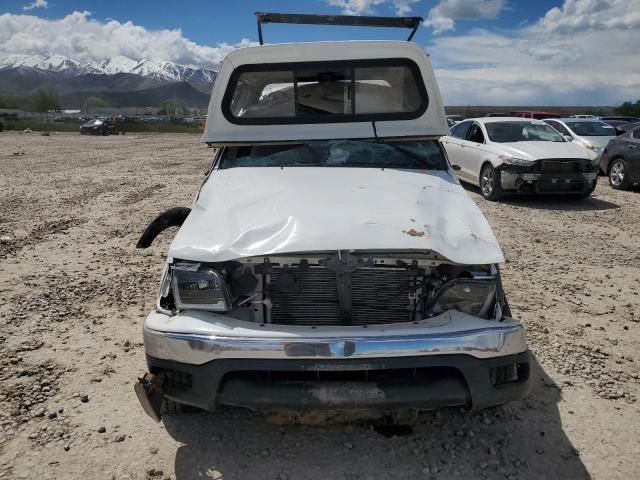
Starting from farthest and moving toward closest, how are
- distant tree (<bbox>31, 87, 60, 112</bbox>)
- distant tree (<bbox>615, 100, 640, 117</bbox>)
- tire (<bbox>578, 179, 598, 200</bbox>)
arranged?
1. distant tree (<bbox>31, 87, 60, 112</bbox>)
2. distant tree (<bbox>615, 100, 640, 117</bbox>)
3. tire (<bbox>578, 179, 598, 200</bbox>)

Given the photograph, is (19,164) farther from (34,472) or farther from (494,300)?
(494,300)

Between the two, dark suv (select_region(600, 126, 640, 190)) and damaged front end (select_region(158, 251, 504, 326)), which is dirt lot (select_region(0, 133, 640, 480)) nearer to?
damaged front end (select_region(158, 251, 504, 326))

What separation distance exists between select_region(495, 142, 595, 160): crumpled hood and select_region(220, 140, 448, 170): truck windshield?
20.5 feet

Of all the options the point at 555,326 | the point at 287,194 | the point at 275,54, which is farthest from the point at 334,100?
the point at 555,326

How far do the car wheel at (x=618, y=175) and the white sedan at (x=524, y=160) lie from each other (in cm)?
201

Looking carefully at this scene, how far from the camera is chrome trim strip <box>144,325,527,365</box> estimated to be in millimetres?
2391

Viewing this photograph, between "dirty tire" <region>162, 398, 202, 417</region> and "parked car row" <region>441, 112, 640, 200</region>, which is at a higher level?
"parked car row" <region>441, 112, 640, 200</region>

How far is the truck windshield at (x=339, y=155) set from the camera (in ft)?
12.8

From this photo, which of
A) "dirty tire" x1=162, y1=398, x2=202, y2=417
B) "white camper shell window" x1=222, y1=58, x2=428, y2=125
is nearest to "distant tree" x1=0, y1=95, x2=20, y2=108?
"white camper shell window" x1=222, y1=58, x2=428, y2=125

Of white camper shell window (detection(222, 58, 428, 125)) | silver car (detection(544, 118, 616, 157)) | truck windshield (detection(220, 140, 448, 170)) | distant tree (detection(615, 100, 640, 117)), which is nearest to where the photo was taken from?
truck windshield (detection(220, 140, 448, 170))

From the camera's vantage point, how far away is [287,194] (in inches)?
127

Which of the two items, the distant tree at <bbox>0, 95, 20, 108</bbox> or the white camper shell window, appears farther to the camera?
the distant tree at <bbox>0, 95, 20, 108</bbox>

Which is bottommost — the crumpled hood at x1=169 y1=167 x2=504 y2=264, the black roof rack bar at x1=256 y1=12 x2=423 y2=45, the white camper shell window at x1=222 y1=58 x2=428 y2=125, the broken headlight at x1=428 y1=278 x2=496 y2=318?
the broken headlight at x1=428 y1=278 x2=496 y2=318

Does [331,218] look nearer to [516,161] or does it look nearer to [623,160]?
[516,161]
